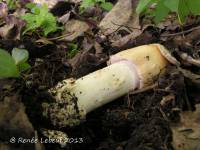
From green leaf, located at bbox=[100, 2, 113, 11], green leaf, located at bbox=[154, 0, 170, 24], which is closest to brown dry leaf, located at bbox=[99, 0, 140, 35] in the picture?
green leaf, located at bbox=[100, 2, 113, 11]

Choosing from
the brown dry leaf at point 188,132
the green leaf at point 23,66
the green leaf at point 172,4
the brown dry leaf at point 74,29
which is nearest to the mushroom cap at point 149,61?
the brown dry leaf at point 188,132

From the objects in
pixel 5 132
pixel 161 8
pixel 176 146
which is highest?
pixel 161 8

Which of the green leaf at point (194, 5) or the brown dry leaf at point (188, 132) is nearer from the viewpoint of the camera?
the brown dry leaf at point (188, 132)

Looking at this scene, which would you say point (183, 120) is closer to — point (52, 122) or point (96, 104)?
point (96, 104)

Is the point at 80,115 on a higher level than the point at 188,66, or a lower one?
lower

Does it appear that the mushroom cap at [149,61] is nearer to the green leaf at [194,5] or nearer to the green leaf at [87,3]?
the green leaf at [194,5]

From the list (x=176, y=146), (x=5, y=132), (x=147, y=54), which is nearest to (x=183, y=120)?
(x=176, y=146)
